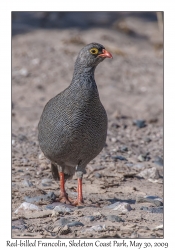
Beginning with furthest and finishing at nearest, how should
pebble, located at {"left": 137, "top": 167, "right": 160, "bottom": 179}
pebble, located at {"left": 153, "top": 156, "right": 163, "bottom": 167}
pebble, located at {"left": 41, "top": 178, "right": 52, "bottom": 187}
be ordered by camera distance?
pebble, located at {"left": 153, "top": 156, "right": 163, "bottom": 167} → pebble, located at {"left": 137, "top": 167, "right": 160, "bottom": 179} → pebble, located at {"left": 41, "top": 178, "right": 52, "bottom": 187}

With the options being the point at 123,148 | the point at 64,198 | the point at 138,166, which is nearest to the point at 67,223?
the point at 64,198

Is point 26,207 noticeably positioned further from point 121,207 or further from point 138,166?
point 138,166

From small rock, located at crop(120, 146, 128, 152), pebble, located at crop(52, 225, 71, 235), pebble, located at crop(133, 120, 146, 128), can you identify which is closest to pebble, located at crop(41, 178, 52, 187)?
small rock, located at crop(120, 146, 128, 152)

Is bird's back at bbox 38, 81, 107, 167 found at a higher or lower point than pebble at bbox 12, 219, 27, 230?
higher

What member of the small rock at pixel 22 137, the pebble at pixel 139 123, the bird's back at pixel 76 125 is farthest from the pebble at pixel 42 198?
the pebble at pixel 139 123

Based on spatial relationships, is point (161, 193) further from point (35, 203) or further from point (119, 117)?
point (119, 117)

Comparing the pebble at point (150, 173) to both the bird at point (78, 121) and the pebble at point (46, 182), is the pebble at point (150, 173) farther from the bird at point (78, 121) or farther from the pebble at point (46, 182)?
the bird at point (78, 121)

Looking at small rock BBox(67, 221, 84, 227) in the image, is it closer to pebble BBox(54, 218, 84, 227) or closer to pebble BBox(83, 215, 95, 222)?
pebble BBox(54, 218, 84, 227)
